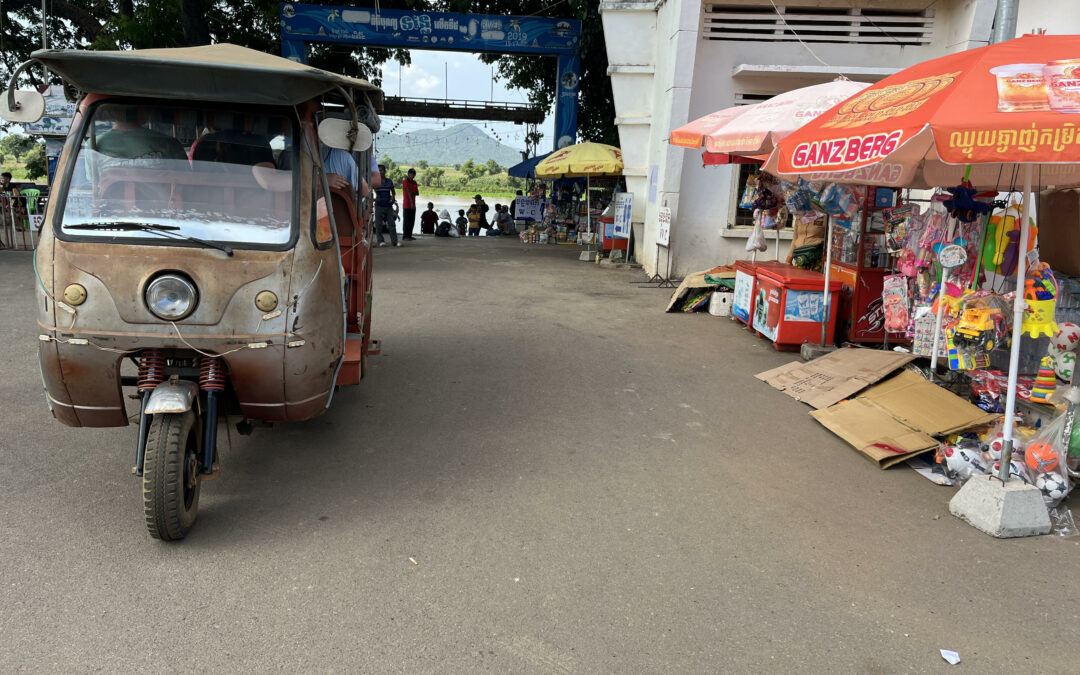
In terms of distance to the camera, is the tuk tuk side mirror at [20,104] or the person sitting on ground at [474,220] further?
the person sitting on ground at [474,220]

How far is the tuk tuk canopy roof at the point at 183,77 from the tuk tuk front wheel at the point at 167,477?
1.70m

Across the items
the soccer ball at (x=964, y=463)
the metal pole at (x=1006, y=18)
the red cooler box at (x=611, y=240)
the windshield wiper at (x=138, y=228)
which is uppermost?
the metal pole at (x=1006, y=18)

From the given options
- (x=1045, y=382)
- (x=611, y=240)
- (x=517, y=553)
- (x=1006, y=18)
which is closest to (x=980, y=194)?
(x=1045, y=382)

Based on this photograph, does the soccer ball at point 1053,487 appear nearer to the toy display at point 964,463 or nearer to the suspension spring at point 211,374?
the toy display at point 964,463

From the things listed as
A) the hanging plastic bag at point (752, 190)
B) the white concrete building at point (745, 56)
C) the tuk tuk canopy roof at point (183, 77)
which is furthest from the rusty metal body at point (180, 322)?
the white concrete building at point (745, 56)

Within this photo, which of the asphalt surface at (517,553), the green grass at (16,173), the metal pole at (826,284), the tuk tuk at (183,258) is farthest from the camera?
the green grass at (16,173)

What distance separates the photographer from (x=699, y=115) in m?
12.6

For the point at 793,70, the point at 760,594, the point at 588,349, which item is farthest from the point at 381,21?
the point at 760,594

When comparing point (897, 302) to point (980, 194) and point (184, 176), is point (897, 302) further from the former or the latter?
point (184, 176)

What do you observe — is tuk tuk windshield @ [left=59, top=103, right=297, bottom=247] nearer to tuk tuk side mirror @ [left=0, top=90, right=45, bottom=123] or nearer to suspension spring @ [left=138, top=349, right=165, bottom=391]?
tuk tuk side mirror @ [left=0, top=90, right=45, bottom=123]

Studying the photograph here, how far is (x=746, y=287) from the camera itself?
917 cm

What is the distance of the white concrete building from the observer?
39.3ft

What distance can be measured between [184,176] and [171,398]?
4.30 ft

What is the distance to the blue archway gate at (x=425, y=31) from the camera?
17.9 metres
